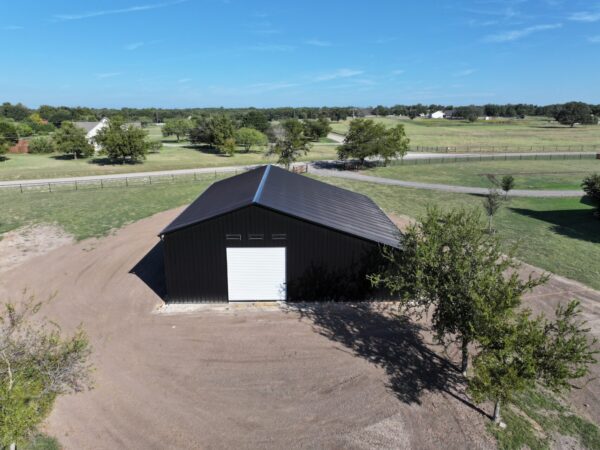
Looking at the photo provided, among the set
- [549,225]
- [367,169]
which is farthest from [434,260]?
[367,169]

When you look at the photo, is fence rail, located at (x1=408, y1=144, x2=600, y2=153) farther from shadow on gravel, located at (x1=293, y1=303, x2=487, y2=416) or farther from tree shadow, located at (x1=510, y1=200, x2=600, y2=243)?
shadow on gravel, located at (x1=293, y1=303, x2=487, y2=416)

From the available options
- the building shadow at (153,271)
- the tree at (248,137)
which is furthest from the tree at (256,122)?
the building shadow at (153,271)

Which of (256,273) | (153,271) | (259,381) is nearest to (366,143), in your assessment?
(153,271)

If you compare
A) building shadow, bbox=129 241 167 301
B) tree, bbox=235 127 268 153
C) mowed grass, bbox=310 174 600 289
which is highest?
tree, bbox=235 127 268 153

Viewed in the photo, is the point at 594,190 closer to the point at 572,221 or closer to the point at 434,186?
the point at 572,221

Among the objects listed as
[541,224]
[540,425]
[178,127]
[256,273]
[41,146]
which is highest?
[178,127]

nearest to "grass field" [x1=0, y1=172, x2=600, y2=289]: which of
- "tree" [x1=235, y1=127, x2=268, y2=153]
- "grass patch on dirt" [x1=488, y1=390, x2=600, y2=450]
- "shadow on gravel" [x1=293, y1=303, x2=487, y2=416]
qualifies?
"grass patch on dirt" [x1=488, y1=390, x2=600, y2=450]
